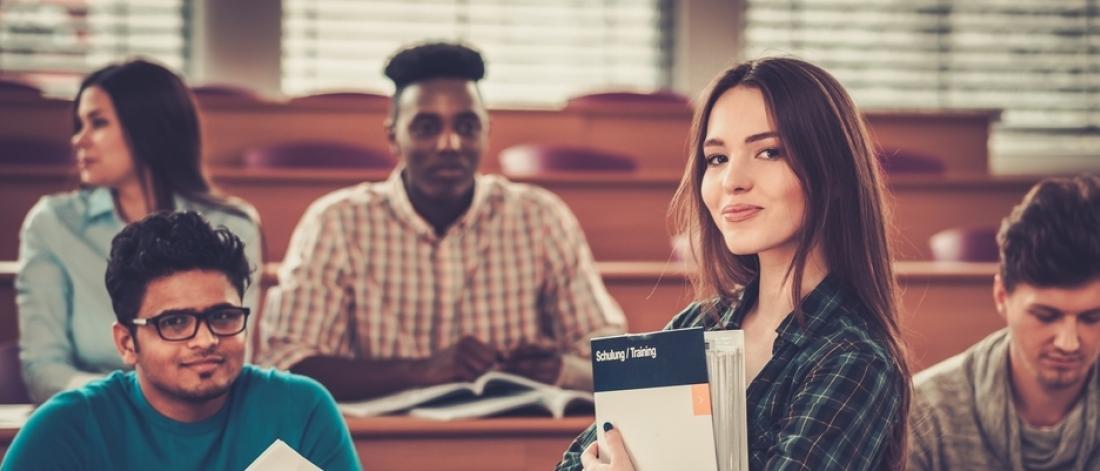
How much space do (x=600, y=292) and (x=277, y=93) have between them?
307 centimetres

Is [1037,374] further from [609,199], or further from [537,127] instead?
[537,127]

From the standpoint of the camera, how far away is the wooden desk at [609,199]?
3391 millimetres

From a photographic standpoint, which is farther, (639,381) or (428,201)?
(428,201)

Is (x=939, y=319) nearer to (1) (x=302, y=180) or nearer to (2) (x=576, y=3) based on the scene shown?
(1) (x=302, y=180)

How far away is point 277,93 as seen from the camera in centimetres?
517

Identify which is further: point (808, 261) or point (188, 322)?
point (188, 322)

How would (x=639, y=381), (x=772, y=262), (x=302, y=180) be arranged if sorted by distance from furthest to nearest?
1. (x=302, y=180)
2. (x=772, y=262)
3. (x=639, y=381)

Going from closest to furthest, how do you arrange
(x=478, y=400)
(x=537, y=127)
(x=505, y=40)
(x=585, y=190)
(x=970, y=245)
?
(x=478, y=400), (x=970, y=245), (x=585, y=190), (x=537, y=127), (x=505, y=40)

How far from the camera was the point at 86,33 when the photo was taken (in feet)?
16.6

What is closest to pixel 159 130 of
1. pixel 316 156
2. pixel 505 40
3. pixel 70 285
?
pixel 70 285

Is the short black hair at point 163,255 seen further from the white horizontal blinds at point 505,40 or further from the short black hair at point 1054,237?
the white horizontal blinds at point 505,40

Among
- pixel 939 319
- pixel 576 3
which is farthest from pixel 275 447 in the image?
pixel 576 3

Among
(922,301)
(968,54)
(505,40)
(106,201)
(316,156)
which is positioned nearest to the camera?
(106,201)

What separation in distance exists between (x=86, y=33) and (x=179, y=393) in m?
4.02
